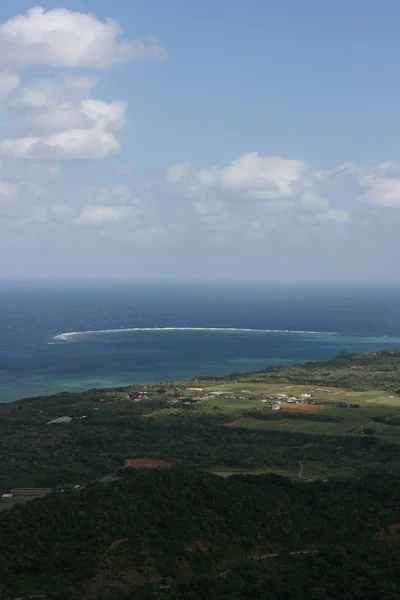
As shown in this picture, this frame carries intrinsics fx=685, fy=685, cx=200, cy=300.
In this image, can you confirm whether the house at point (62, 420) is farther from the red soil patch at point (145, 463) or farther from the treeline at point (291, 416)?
the treeline at point (291, 416)

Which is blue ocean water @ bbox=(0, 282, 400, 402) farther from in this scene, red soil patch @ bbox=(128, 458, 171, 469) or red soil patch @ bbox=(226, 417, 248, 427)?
red soil patch @ bbox=(128, 458, 171, 469)

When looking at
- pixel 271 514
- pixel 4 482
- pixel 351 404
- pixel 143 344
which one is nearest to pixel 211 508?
pixel 271 514

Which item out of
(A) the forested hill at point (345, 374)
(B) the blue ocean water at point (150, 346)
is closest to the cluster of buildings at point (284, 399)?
(A) the forested hill at point (345, 374)

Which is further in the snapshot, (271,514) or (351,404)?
(351,404)

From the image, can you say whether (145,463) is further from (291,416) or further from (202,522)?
(291,416)

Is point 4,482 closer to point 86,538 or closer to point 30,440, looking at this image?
point 30,440

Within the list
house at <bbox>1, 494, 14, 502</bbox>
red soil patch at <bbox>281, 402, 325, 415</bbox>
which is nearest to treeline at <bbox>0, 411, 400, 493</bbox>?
house at <bbox>1, 494, 14, 502</bbox>
